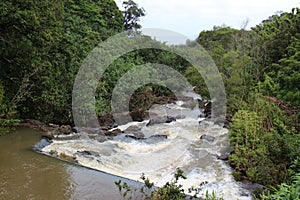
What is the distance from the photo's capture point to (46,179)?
5879mm

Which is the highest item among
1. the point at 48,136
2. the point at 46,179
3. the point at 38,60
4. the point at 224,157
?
the point at 38,60

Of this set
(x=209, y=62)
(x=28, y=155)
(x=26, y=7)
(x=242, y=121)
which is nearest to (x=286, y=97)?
(x=242, y=121)

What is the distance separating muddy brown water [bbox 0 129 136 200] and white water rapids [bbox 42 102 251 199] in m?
0.49

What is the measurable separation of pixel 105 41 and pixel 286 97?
30.1 ft

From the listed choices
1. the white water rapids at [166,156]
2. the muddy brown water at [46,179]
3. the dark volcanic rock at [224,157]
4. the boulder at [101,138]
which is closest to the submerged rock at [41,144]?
the white water rapids at [166,156]

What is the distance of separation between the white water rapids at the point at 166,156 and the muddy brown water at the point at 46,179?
1.60ft

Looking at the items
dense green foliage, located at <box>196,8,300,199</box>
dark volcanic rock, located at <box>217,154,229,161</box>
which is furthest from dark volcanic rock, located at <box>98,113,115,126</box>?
dark volcanic rock, located at <box>217,154,229,161</box>

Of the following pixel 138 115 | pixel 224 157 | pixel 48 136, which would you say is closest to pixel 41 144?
pixel 48 136

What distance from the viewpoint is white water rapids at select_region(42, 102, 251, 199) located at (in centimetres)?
641

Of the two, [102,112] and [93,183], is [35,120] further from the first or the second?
[93,183]

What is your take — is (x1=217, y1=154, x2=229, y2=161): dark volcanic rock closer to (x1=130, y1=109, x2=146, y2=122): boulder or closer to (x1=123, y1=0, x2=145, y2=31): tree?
(x1=130, y1=109, x2=146, y2=122): boulder

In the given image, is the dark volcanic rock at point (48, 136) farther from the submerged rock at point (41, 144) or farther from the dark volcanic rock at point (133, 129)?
the dark volcanic rock at point (133, 129)

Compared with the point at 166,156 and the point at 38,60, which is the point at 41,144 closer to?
the point at 38,60

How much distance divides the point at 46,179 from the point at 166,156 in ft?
10.7
